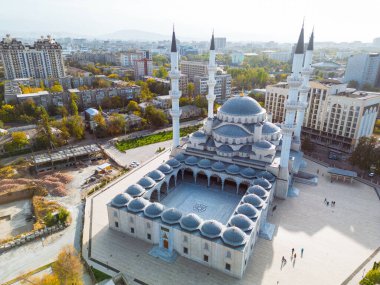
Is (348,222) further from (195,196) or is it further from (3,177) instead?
(3,177)

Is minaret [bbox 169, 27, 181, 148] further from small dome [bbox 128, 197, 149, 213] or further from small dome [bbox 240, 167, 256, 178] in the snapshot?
small dome [bbox 128, 197, 149, 213]

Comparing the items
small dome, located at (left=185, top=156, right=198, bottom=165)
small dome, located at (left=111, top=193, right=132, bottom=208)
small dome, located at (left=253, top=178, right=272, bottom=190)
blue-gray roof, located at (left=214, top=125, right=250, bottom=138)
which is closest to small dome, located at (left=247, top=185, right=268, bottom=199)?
small dome, located at (left=253, top=178, right=272, bottom=190)

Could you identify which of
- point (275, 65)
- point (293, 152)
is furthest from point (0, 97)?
point (275, 65)

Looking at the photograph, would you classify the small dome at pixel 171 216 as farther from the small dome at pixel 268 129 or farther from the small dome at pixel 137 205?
the small dome at pixel 268 129

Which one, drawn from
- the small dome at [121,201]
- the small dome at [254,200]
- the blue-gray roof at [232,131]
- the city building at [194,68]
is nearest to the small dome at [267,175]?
the small dome at [254,200]

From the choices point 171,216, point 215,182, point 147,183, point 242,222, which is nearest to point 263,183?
point 242,222

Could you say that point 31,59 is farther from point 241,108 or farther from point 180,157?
point 241,108
